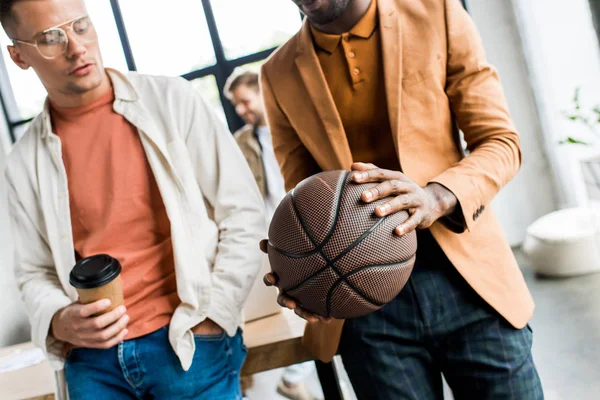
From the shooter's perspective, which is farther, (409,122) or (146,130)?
(146,130)

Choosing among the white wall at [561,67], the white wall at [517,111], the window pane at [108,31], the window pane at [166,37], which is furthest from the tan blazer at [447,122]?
the window pane at [108,31]

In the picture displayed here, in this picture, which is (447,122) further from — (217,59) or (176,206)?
(217,59)

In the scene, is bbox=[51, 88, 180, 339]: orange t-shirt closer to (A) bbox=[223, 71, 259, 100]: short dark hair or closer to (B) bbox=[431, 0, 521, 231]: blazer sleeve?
(B) bbox=[431, 0, 521, 231]: blazer sleeve

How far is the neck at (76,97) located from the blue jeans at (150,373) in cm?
84

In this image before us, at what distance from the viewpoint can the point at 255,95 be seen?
16.0ft

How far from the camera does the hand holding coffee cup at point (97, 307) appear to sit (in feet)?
4.75

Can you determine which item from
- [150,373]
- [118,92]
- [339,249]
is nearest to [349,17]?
[339,249]

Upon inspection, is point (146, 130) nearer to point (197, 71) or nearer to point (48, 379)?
point (48, 379)

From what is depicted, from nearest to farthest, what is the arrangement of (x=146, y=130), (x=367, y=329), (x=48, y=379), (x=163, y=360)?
(x=367, y=329)
(x=163, y=360)
(x=146, y=130)
(x=48, y=379)

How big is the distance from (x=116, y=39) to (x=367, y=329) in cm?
661

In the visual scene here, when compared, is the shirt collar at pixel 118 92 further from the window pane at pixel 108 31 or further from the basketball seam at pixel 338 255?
the window pane at pixel 108 31

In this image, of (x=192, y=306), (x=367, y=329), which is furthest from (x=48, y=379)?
(x=367, y=329)

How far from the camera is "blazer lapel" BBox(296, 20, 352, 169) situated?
1550mm

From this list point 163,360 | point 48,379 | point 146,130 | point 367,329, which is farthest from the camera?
point 48,379
